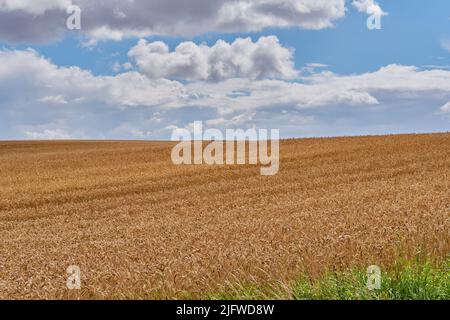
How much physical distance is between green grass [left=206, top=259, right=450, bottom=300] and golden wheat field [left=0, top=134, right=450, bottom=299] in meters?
0.33

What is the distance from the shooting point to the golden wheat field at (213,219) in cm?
814

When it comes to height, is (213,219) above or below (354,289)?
below

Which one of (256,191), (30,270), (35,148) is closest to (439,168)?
(256,191)

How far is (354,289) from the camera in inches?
239

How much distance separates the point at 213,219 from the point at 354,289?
450 inches

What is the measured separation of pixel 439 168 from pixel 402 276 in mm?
24056

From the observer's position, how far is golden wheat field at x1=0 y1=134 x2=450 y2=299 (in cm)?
814

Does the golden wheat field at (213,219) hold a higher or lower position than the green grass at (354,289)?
lower

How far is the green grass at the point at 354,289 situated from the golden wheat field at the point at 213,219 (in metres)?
0.33

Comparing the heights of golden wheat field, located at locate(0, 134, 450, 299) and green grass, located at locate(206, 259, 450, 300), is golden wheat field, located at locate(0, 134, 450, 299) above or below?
below

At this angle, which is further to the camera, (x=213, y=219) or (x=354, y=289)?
(x=213, y=219)

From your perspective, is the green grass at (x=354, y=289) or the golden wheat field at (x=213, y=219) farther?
the golden wheat field at (x=213, y=219)

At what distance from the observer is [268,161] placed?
124 feet

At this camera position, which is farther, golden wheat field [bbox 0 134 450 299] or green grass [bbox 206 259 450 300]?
A: golden wheat field [bbox 0 134 450 299]
